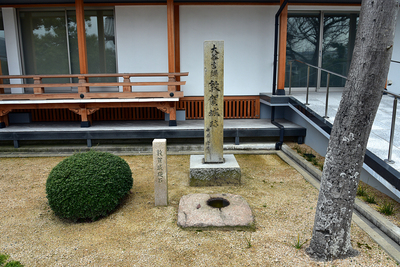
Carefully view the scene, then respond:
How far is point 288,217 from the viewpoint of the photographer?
13.3 feet

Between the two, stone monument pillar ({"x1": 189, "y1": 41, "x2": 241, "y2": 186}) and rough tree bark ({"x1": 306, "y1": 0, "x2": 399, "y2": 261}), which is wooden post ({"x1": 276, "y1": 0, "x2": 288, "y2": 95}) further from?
rough tree bark ({"x1": 306, "y1": 0, "x2": 399, "y2": 261})

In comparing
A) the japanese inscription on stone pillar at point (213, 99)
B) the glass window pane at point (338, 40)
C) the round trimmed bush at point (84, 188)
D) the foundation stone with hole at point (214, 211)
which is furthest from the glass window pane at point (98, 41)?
the glass window pane at point (338, 40)

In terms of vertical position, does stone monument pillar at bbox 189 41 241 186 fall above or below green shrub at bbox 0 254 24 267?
above

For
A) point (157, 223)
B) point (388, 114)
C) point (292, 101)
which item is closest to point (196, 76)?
point (292, 101)

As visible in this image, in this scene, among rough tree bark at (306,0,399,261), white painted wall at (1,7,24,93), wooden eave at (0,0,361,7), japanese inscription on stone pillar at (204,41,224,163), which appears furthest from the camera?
white painted wall at (1,7,24,93)

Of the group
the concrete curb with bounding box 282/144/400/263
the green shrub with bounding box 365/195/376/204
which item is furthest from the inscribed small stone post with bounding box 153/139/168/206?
the green shrub with bounding box 365/195/376/204

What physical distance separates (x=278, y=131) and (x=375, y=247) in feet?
14.7

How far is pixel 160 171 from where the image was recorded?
4.39 m

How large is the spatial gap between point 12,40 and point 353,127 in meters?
9.43

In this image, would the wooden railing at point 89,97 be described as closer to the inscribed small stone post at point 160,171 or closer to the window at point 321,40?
the inscribed small stone post at point 160,171

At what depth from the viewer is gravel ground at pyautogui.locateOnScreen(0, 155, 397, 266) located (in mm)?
3201

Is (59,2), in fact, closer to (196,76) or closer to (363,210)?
(196,76)

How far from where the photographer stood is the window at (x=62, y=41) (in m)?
8.62

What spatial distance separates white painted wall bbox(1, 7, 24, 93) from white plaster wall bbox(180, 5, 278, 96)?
4813 mm
